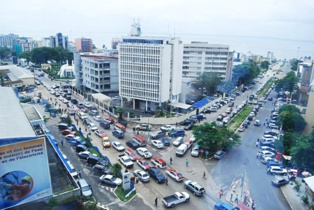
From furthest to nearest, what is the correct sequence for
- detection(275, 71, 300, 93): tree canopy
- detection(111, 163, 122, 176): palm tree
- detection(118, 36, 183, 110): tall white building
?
detection(275, 71, 300, 93): tree canopy
detection(118, 36, 183, 110): tall white building
detection(111, 163, 122, 176): palm tree

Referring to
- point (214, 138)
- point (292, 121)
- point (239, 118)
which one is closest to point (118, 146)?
point (214, 138)

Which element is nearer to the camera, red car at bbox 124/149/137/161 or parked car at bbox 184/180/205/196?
parked car at bbox 184/180/205/196

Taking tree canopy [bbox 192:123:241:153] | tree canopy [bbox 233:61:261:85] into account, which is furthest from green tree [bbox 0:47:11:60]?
tree canopy [bbox 192:123:241:153]

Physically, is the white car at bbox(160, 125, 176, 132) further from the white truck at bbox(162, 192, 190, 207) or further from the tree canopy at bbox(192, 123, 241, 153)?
the white truck at bbox(162, 192, 190, 207)

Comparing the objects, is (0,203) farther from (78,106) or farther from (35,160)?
(78,106)

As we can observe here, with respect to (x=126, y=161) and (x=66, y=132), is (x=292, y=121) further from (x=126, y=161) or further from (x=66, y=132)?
(x=66, y=132)

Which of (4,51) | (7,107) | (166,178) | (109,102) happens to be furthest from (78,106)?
(4,51)
